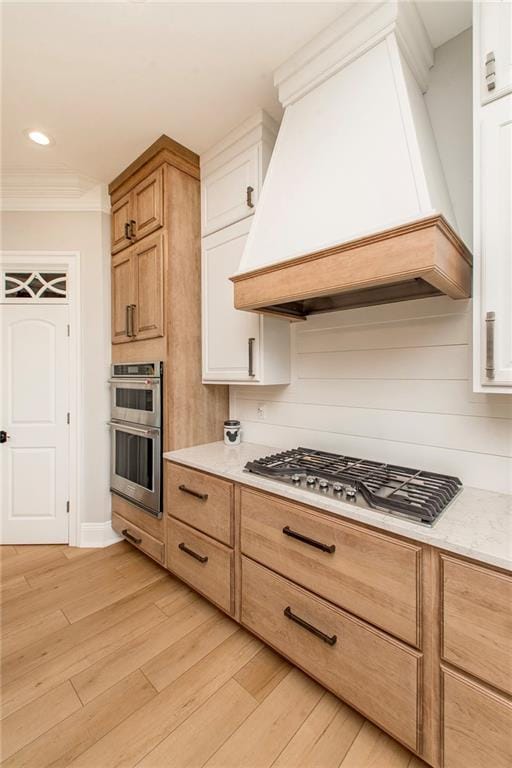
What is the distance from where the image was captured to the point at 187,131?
2.10 meters

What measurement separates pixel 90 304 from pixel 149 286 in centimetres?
73

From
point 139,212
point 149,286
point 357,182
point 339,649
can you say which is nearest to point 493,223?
point 357,182

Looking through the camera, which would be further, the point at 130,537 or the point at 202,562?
the point at 130,537

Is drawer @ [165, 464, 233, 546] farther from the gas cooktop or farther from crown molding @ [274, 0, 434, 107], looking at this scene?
crown molding @ [274, 0, 434, 107]

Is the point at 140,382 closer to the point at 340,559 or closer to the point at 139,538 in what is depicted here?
the point at 139,538

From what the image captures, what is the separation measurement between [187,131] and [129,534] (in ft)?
8.92

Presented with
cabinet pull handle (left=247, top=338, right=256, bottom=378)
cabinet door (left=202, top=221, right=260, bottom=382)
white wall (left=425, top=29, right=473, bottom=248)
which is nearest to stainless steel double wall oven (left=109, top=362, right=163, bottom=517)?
cabinet door (left=202, top=221, right=260, bottom=382)

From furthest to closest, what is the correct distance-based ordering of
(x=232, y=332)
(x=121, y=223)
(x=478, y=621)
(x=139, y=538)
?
(x=121, y=223)
(x=139, y=538)
(x=232, y=332)
(x=478, y=621)

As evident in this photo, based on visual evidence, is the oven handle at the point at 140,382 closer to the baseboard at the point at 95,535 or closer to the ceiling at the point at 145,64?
the baseboard at the point at 95,535

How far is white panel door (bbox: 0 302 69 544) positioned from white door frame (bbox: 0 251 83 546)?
56mm

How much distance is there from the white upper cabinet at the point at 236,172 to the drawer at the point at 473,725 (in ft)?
7.37

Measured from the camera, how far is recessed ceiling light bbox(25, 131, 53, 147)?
2.12 metres

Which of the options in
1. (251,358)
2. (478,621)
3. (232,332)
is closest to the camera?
(478,621)

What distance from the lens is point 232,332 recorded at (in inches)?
83.4
